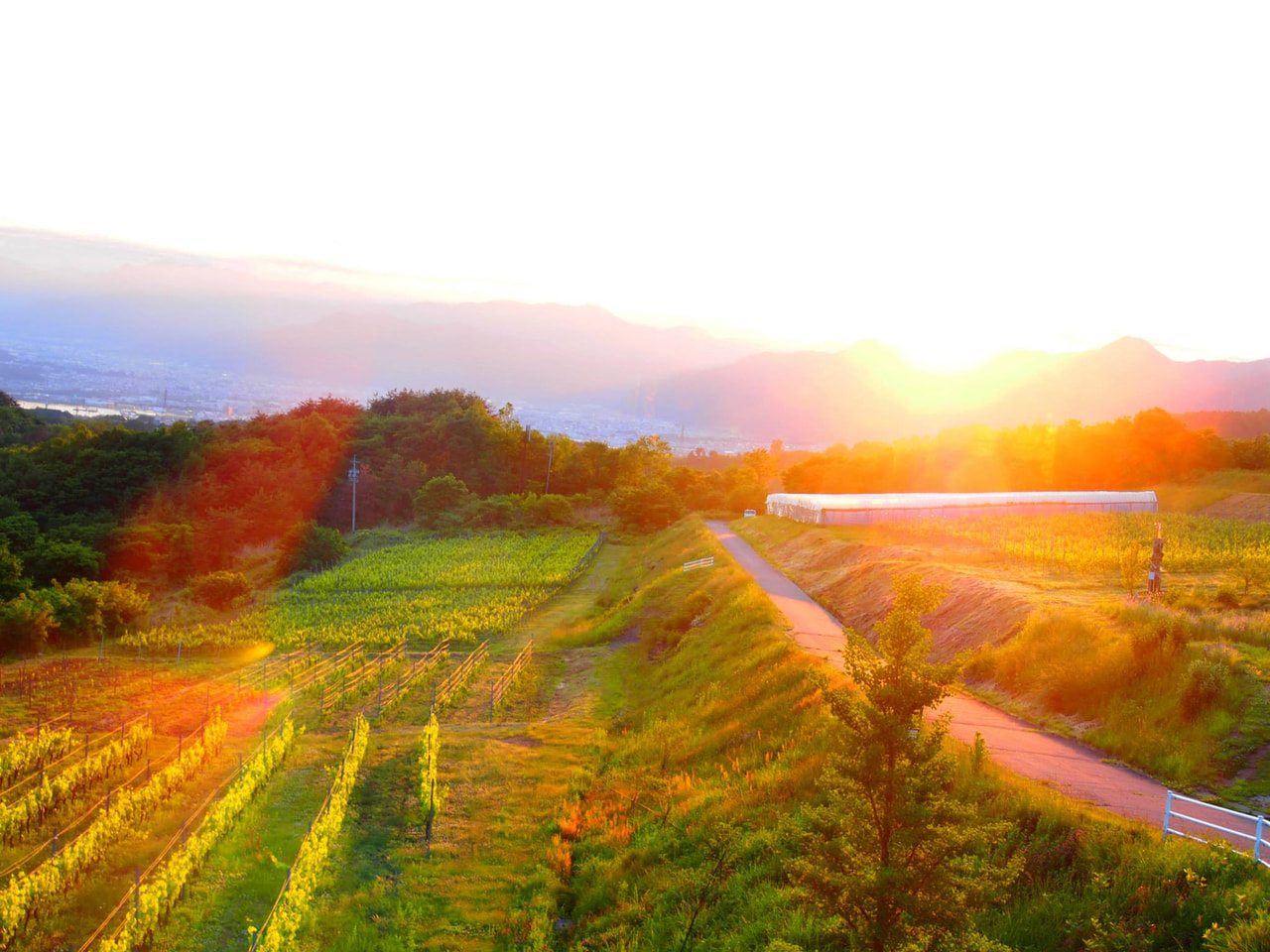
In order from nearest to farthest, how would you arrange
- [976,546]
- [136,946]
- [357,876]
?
[136,946]
[357,876]
[976,546]

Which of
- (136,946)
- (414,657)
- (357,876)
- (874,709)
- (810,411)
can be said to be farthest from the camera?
(810,411)

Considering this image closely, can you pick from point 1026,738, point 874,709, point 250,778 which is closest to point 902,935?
point 874,709

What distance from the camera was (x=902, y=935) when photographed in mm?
6527

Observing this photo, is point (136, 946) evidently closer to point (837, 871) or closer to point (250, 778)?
point (250, 778)

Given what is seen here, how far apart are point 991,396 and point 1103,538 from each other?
142 meters

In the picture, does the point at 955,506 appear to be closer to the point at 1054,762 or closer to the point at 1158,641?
the point at 1158,641

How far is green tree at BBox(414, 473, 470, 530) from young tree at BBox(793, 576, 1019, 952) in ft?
187

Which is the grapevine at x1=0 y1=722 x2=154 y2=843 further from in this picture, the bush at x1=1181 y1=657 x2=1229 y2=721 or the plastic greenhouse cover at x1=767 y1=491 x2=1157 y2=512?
the plastic greenhouse cover at x1=767 y1=491 x2=1157 y2=512

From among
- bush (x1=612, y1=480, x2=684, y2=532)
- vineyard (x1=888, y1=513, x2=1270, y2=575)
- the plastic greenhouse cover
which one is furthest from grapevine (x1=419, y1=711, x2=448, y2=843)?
bush (x1=612, y1=480, x2=684, y2=532)

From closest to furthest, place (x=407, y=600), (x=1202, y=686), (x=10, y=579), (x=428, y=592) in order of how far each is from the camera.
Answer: (x=1202, y=686) < (x=10, y=579) < (x=407, y=600) < (x=428, y=592)

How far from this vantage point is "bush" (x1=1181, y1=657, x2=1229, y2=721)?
12344 mm

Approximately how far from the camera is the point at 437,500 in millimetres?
62812

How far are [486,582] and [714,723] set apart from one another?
2343 centimetres

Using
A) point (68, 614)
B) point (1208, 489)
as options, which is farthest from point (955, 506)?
point (68, 614)
